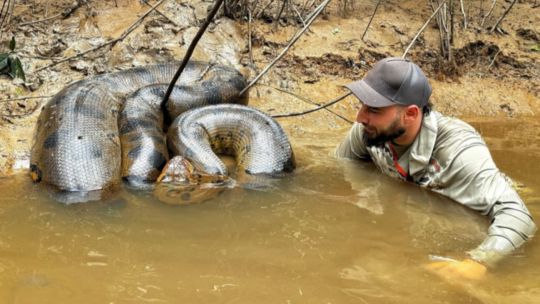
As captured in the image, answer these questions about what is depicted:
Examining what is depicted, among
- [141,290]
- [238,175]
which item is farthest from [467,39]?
[141,290]

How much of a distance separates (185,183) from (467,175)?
2.42 metres

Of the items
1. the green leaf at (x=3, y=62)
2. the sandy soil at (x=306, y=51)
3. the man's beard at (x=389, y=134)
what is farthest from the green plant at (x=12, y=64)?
the man's beard at (x=389, y=134)

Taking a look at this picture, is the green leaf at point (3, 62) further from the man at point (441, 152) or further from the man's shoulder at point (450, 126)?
the man's shoulder at point (450, 126)

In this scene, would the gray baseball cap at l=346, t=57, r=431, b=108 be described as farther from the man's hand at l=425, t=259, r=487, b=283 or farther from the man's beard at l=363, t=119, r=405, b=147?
the man's hand at l=425, t=259, r=487, b=283

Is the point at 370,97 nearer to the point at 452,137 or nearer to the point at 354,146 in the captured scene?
the point at 452,137

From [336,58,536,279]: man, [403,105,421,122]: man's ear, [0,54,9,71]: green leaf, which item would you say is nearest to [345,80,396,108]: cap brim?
[336,58,536,279]: man

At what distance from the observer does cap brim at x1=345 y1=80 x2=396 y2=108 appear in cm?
416

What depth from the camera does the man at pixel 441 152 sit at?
12.5 ft

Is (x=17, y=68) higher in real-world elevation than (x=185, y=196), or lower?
higher

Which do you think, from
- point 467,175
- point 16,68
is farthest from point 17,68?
point 467,175

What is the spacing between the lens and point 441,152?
4402 millimetres

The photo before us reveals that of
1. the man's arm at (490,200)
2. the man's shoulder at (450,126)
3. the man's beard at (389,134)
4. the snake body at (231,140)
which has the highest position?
the man's shoulder at (450,126)

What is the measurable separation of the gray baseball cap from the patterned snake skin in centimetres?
225

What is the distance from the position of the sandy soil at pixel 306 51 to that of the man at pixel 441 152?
2.64 metres
